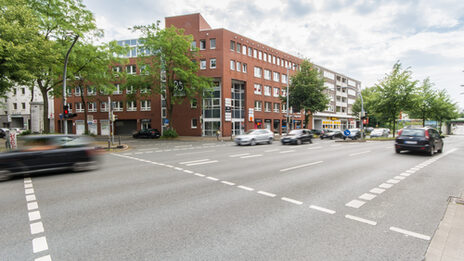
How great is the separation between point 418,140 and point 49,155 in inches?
663

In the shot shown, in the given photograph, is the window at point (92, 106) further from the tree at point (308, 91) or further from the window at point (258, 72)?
the tree at point (308, 91)

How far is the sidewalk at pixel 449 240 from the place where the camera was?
2922 millimetres

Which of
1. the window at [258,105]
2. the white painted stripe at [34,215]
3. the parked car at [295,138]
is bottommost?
the white painted stripe at [34,215]

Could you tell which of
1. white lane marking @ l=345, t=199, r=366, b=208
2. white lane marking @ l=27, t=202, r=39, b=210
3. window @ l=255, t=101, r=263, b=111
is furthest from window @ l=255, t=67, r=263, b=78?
white lane marking @ l=27, t=202, r=39, b=210

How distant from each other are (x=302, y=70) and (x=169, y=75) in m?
20.4

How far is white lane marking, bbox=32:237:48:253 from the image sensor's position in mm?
3090

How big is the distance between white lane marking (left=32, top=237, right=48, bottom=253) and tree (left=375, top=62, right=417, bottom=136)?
34386 millimetres

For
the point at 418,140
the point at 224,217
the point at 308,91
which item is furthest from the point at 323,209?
the point at 308,91

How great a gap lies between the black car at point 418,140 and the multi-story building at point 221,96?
62.8 feet

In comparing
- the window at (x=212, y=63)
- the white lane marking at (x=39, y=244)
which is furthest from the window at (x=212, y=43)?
the white lane marking at (x=39, y=244)

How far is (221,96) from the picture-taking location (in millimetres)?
38250

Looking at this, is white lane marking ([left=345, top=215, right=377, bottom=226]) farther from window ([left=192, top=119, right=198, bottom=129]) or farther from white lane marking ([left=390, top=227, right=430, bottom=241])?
window ([left=192, top=119, right=198, bottom=129])

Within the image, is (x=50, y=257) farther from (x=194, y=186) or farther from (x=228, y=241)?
(x=194, y=186)

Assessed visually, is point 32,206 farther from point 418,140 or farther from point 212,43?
point 212,43
